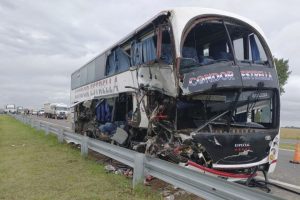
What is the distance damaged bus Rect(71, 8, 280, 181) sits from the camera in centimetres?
825

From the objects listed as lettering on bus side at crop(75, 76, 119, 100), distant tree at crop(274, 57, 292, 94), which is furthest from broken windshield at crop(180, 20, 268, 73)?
distant tree at crop(274, 57, 292, 94)

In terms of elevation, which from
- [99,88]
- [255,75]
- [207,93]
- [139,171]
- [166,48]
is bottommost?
[139,171]

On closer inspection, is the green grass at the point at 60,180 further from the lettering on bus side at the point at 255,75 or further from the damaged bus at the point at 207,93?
the lettering on bus side at the point at 255,75

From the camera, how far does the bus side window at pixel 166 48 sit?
8.80 meters

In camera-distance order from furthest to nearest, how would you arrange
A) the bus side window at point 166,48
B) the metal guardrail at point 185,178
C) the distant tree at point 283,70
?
the distant tree at point 283,70
the bus side window at point 166,48
the metal guardrail at point 185,178

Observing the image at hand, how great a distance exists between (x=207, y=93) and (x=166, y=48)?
4.37 ft

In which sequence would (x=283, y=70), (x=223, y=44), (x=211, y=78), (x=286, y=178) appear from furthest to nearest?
(x=283, y=70)
(x=286, y=178)
(x=223, y=44)
(x=211, y=78)

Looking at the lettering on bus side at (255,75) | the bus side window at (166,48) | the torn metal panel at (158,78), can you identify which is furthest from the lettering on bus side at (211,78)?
the bus side window at (166,48)

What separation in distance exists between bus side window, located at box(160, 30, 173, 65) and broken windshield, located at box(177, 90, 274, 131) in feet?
3.06

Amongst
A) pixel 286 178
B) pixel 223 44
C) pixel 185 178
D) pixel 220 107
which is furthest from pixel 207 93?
pixel 286 178

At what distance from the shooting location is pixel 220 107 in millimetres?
8875

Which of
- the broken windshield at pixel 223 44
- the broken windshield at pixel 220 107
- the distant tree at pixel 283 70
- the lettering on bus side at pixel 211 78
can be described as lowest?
the broken windshield at pixel 220 107

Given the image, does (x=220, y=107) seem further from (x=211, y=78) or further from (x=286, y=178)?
(x=286, y=178)

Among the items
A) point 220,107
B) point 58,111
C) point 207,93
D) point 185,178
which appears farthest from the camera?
point 58,111
